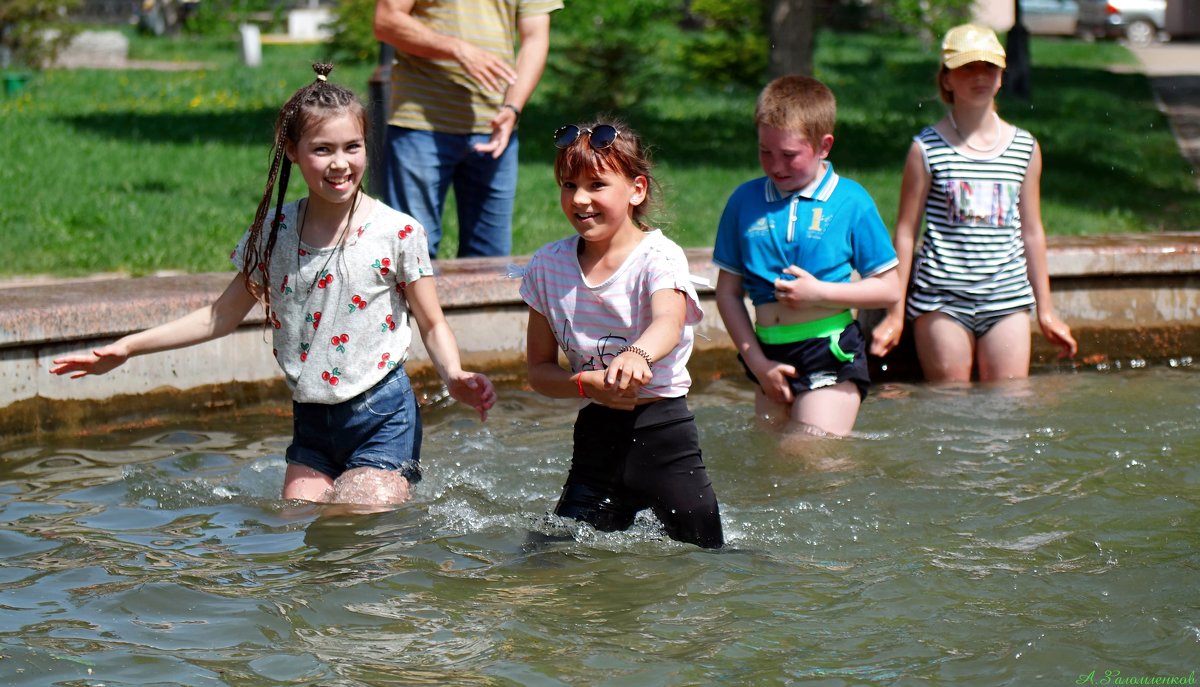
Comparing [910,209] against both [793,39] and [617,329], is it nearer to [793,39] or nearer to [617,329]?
[617,329]

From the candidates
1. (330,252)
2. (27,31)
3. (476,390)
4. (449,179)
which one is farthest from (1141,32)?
(476,390)

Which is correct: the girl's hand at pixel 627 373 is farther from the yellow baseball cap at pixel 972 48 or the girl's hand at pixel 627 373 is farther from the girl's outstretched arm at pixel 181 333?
the yellow baseball cap at pixel 972 48

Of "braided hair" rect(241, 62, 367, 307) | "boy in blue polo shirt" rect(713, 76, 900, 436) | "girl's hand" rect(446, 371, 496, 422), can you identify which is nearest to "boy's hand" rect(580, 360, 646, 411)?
"girl's hand" rect(446, 371, 496, 422)

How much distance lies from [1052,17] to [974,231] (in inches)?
1426

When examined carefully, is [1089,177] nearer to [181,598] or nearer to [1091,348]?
[1091,348]

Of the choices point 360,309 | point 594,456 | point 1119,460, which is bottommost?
point 1119,460

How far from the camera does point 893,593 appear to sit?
12.9 ft

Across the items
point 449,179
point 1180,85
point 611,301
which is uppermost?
point 1180,85

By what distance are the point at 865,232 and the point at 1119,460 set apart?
1302 millimetres

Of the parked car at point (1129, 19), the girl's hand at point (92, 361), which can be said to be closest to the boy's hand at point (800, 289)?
the girl's hand at point (92, 361)

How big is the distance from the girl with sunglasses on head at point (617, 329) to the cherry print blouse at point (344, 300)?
1.96ft

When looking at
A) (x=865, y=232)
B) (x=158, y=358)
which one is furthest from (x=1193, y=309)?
(x=158, y=358)

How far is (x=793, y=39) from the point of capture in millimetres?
14609

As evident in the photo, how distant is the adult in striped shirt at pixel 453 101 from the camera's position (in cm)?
630
